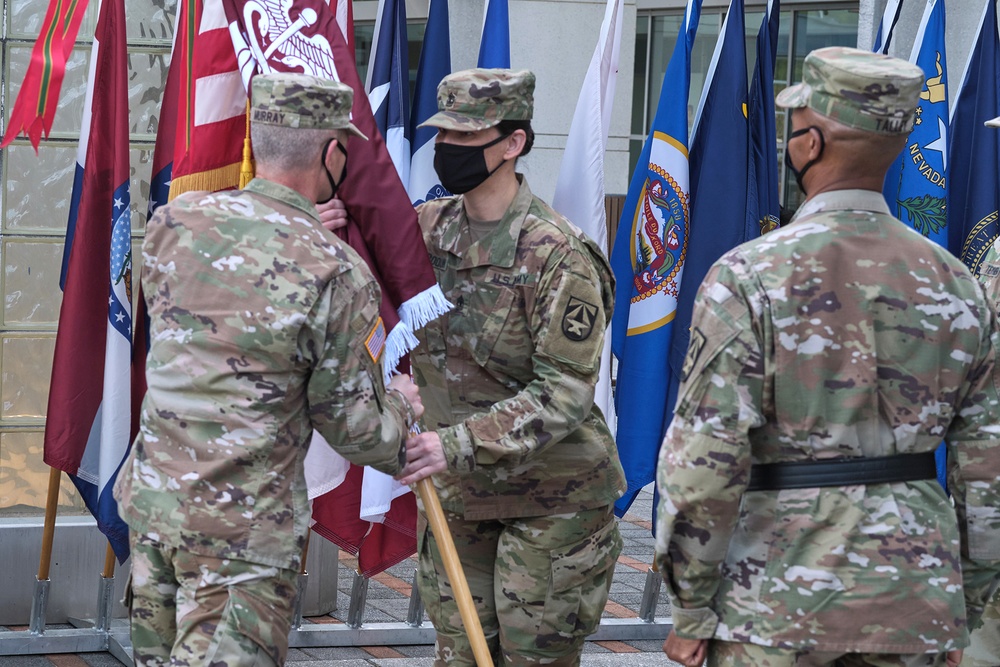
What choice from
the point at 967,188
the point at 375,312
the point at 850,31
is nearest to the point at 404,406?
the point at 375,312

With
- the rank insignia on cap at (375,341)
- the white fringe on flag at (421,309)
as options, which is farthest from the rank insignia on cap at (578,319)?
the rank insignia on cap at (375,341)

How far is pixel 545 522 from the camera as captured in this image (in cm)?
366

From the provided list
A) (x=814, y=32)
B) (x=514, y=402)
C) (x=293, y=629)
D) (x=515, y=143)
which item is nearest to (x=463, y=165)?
(x=515, y=143)

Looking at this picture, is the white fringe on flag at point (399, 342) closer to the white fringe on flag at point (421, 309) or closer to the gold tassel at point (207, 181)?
the white fringe on flag at point (421, 309)

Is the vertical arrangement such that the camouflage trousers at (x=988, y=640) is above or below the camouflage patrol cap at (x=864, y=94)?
below

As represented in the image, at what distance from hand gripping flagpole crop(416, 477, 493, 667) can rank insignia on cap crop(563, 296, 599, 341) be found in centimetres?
58

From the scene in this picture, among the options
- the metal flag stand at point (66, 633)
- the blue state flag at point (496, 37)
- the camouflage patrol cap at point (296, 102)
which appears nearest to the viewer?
the camouflage patrol cap at point (296, 102)

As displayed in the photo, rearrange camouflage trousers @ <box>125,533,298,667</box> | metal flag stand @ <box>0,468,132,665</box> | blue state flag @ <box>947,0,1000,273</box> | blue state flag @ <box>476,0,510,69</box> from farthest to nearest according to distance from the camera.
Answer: blue state flag @ <box>947,0,1000,273</box>, blue state flag @ <box>476,0,510,69</box>, metal flag stand @ <box>0,468,132,665</box>, camouflage trousers @ <box>125,533,298,667</box>

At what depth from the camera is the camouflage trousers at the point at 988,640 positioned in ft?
13.3

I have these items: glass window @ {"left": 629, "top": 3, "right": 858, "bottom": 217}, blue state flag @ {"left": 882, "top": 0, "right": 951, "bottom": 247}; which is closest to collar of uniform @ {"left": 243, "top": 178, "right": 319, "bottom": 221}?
blue state flag @ {"left": 882, "top": 0, "right": 951, "bottom": 247}

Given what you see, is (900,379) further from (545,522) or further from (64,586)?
(64,586)

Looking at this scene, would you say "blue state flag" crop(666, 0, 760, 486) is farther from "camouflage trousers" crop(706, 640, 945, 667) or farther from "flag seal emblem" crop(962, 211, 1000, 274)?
"camouflage trousers" crop(706, 640, 945, 667)

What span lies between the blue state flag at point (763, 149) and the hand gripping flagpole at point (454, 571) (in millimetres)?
2378

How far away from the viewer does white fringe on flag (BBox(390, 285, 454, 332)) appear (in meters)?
3.66
